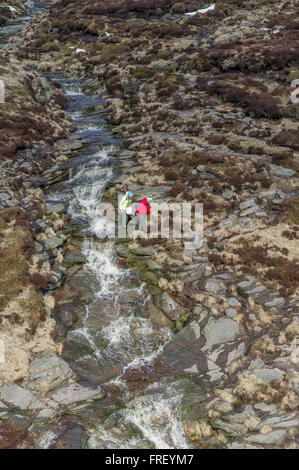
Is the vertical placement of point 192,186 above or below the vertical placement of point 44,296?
above

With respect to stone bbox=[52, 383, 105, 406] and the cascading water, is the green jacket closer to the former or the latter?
the cascading water

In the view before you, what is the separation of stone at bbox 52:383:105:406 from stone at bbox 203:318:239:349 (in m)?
4.72

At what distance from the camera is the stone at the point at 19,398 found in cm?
1167

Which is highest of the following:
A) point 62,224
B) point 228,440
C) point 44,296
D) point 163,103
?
point 163,103

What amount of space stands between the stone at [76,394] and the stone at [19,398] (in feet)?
2.18

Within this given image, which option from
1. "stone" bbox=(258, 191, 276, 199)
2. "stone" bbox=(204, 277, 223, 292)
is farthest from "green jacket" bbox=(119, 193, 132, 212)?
"stone" bbox=(258, 191, 276, 199)

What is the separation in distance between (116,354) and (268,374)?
19.8 feet

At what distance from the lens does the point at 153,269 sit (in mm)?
17641

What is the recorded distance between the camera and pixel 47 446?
10.5 meters

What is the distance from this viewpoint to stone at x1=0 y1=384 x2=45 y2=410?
38.3 feet

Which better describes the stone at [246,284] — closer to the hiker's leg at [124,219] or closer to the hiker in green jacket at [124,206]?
the hiker's leg at [124,219]

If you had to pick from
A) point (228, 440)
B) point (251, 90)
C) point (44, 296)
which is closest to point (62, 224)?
point (44, 296)

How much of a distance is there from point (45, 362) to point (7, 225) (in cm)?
881
